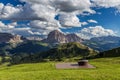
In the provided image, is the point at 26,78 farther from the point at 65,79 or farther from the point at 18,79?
the point at 65,79

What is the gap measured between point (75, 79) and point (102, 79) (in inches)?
232

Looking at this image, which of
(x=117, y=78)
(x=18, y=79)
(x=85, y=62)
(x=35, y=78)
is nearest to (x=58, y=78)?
(x=35, y=78)

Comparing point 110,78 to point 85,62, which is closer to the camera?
point 110,78

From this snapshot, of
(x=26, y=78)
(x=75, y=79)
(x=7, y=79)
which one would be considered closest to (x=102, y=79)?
(x=75, y=79)

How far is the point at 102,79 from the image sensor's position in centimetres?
4469

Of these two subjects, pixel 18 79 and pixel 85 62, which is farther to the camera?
pixel 85 62

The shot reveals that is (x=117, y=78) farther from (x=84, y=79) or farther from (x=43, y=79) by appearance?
(x=43, y=79)

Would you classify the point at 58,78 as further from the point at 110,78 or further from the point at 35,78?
the point at 110,78

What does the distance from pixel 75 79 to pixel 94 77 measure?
15.2ft

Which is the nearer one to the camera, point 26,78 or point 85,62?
point 26,78

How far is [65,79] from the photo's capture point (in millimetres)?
44688

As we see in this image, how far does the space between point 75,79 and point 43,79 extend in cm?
710

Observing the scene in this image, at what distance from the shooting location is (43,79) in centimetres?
4531

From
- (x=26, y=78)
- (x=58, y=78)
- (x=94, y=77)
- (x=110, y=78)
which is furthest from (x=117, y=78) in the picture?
(x=26, y=78)
